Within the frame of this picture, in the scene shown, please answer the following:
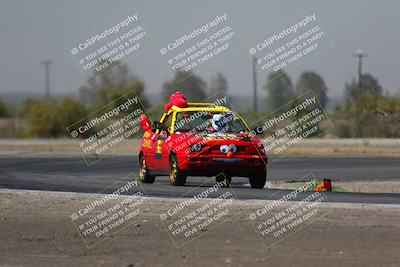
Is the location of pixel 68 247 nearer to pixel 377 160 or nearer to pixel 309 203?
pixel 309 203

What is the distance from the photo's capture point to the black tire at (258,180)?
19500mm

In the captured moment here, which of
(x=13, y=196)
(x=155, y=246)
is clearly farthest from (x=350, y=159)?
(x=155, y=246)

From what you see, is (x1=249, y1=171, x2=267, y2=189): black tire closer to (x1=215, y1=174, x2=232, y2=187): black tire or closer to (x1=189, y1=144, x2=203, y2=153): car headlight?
(x1=215, y1=174, x2=232, y2=187): black tire

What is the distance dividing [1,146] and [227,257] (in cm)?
3921

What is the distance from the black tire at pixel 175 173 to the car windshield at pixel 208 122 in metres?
0.64

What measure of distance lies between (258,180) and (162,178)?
14.8ft

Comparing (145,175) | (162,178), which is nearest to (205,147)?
(145,175)

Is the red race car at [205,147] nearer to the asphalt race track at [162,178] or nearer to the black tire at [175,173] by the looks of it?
the black tire at [175,173]

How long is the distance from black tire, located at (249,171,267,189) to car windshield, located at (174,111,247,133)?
0.93 metres

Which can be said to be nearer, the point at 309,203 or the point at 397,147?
the point at 309,203

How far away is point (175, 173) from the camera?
19438 millimetres

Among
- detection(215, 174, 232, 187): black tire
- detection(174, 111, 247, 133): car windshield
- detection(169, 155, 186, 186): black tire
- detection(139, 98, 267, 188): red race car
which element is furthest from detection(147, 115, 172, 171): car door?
detection(215, 174, 232, 187): black tire

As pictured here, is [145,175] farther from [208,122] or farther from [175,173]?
[208,122]

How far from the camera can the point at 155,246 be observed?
11805 mm
